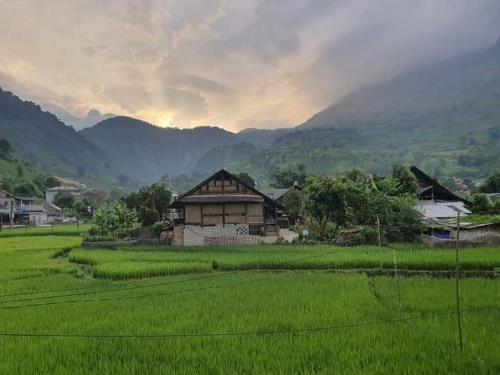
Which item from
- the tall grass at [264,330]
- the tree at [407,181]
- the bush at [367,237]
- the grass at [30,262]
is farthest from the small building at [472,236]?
the grass at [30,262]

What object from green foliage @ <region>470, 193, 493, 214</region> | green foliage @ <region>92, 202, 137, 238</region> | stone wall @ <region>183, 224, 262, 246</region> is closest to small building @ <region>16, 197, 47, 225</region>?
green foliage @ <region>92, 202, 137, 238</region>

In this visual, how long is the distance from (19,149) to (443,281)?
17910cm

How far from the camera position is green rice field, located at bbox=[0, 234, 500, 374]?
680cm

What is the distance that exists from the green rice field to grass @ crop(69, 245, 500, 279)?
8cm

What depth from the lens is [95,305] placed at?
A: 10938mm

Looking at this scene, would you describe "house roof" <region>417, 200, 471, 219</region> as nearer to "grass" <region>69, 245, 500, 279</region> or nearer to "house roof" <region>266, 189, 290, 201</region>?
"grass" <region>69, 245, 500, 279</region>

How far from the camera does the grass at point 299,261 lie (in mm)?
15414

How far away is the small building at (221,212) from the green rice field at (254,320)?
11872 mm

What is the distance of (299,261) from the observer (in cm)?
1730

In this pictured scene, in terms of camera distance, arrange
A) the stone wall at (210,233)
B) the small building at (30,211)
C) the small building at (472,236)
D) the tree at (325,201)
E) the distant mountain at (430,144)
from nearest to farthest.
Answer: the small building at (472,236) < the tree at (325,201) < the stone wall at (210,233) < the small building at (30,211) < the distant mountain at (430,144)

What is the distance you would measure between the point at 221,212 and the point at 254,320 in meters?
20.4

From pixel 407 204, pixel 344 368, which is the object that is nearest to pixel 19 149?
pixel 407 204

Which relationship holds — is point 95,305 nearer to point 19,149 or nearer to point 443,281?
point 443,281

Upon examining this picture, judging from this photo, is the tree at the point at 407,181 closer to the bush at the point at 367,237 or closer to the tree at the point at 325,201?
the tree at the point at 325,201
